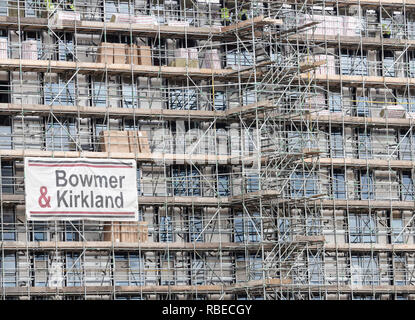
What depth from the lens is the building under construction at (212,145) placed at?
174 ft

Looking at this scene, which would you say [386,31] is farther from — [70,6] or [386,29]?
[70,6]

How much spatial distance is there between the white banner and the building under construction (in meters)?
0.63

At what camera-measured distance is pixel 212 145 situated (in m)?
56.2

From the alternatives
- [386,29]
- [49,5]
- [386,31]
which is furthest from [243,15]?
[49,5]

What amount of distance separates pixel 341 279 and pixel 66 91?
14852mm

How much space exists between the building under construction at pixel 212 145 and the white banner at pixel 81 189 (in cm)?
63

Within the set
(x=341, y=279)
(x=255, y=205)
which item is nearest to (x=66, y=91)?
(x=255, y=205)

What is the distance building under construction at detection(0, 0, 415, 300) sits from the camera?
53.1 m

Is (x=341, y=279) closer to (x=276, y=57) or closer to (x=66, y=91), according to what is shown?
(x=276, y=57)

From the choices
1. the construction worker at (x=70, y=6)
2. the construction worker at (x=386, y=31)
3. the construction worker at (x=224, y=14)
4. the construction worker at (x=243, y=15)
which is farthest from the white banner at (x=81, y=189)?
the construction worker at (x=386, y=31)

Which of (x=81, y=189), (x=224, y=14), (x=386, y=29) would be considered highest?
(x=224, y=14)

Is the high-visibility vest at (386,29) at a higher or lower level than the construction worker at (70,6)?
lower

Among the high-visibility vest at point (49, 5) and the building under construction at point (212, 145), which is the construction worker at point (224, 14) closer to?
the building under construction at point (212, 145)

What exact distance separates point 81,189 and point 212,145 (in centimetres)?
678
